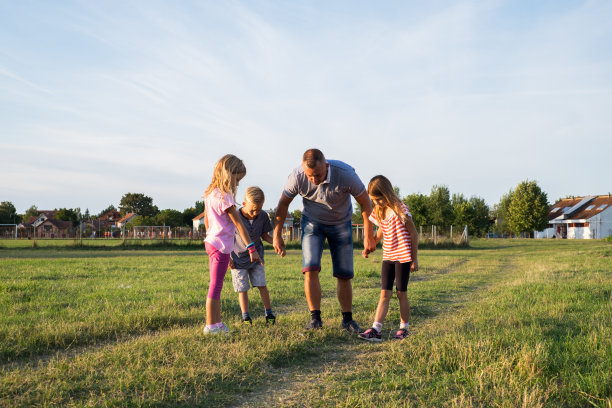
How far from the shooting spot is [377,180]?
5.46m

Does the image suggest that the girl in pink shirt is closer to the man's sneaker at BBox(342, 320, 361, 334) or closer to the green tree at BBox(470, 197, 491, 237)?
the man's sneaker at BBox(342, 320, 361, 334)

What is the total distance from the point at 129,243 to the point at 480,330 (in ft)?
98.3

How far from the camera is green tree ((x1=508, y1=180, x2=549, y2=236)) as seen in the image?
68.2 m

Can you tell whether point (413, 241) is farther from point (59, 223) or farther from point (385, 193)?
point (59, 223)

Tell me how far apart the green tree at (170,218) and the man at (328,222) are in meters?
78.3

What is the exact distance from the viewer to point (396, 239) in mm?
5355

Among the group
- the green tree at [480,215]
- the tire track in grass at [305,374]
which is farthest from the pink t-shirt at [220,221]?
the green tree at [480,215]

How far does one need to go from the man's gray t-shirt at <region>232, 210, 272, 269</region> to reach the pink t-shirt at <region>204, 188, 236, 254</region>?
2.04 ft

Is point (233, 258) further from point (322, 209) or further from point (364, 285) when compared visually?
point (364, 285)

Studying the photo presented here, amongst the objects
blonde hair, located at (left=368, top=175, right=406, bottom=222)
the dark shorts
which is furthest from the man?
the dark shorts

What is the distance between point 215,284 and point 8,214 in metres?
104

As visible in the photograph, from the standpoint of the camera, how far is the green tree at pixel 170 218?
274 feet

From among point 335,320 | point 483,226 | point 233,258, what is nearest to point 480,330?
point 335,320

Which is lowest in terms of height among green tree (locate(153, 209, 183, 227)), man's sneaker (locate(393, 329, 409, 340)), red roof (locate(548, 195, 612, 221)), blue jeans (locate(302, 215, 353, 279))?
man's sneaker (locate(393, 329, 409, 340))
